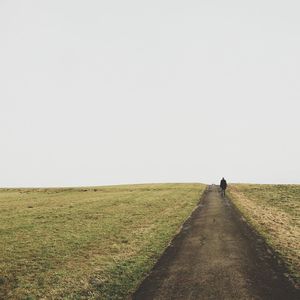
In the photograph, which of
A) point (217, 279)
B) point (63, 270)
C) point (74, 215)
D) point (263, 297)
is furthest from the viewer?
point (74, 215)

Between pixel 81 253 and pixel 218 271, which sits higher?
pixel 218 271

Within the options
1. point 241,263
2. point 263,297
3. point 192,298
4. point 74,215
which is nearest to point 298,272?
point 241,263

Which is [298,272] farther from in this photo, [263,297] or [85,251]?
[85,251]

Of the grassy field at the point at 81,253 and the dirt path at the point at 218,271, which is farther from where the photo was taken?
the grassy field at the point at 81,253

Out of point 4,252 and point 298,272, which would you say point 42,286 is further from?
point 298,272

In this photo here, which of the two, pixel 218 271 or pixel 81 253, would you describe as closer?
pixel 218 271

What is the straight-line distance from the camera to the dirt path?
40.7 ft

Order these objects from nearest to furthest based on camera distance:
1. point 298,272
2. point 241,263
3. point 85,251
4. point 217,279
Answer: point 217,279, point 298,272, point 241,263, point 85,251

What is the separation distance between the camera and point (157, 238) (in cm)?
2286

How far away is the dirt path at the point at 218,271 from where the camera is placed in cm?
1240

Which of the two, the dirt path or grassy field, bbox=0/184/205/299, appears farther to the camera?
grassy field, bbox=0/184/205/299

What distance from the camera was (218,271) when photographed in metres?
14.7

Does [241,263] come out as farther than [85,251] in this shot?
No

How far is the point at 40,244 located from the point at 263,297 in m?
16.1
